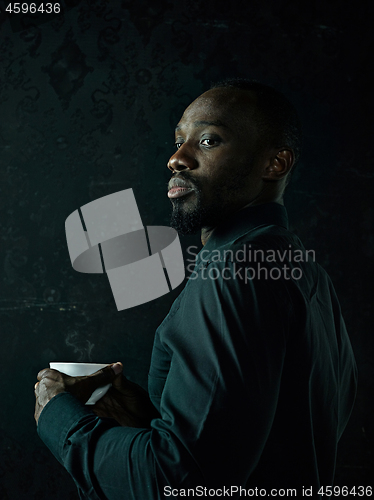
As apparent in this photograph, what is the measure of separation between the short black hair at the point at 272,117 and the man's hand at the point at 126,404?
620 millimetres

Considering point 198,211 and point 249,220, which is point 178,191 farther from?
point 249,220

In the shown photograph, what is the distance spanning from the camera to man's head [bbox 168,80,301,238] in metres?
0.94

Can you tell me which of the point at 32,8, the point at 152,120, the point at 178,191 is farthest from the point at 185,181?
the point at 32,8

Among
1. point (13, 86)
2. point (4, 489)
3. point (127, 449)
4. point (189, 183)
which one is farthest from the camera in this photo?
point (13, 86)

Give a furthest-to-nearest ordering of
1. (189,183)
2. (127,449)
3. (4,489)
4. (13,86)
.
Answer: (13,86) < (4,489) < (189,183) < (127,449)

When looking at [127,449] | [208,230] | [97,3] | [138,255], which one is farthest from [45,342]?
[97,3]

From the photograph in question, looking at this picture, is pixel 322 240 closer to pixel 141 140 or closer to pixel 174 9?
pixel 141 140

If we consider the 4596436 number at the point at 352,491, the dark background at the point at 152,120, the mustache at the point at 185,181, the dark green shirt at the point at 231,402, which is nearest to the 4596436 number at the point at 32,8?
the dark background at the point at 152,120

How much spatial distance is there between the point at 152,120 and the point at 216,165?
0.95 m

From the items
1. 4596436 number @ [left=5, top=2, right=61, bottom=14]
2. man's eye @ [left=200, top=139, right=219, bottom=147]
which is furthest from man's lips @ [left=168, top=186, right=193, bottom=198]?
4596436 number @ [left=5, top=2, right=61, bottom=14]

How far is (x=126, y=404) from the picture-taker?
992 millimetres

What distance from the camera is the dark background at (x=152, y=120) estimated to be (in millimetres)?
1763

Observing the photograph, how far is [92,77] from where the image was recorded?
70.7 inches

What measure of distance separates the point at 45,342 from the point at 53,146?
2.60 ft
